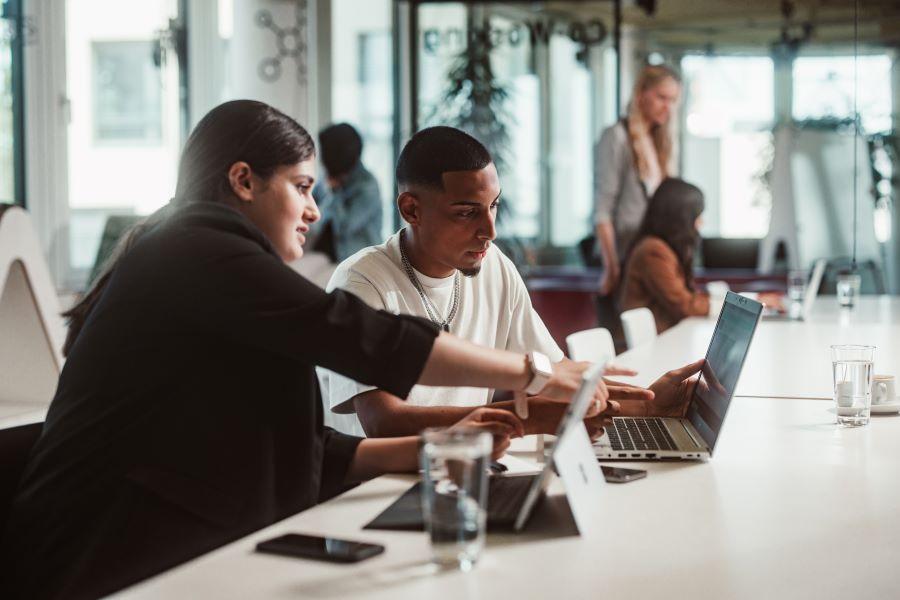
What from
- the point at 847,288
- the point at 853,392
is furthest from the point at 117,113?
the point at 853,392

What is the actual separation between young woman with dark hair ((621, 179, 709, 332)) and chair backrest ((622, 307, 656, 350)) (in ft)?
0.86

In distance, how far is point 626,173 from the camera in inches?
212

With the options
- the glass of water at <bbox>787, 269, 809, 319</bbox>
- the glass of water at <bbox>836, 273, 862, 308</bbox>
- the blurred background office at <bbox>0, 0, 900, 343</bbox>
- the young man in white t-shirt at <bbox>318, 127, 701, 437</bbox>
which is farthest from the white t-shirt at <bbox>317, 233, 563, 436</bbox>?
the glass of water at <bbox>836, 273, 862, 308</bbox>

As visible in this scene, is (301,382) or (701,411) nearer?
(301,382)

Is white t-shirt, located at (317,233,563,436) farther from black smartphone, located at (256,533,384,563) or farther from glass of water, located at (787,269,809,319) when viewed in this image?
glass of water, located at (787,269,809,319)

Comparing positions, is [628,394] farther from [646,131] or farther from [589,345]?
[646,131]

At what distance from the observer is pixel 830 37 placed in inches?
460

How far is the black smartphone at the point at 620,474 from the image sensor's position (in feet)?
5.27

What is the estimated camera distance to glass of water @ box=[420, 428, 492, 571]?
1096 millimetres

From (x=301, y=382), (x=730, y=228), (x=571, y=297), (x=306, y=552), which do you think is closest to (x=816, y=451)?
(x=301, y=382)

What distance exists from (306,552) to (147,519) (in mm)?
340

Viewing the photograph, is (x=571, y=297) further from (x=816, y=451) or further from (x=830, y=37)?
(x=830, y=37)

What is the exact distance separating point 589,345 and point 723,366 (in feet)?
4.25

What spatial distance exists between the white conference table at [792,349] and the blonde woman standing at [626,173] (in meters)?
1.06
